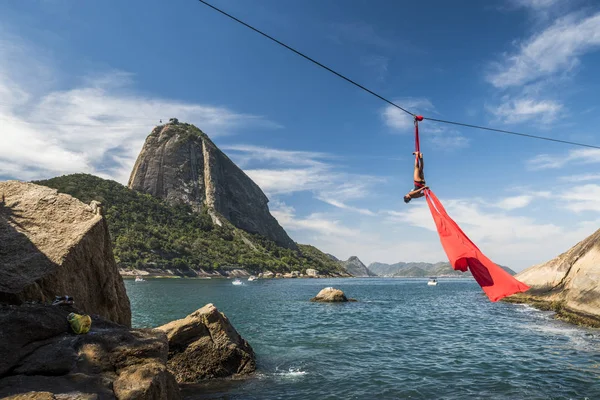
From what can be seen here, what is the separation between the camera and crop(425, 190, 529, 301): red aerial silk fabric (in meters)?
8.18

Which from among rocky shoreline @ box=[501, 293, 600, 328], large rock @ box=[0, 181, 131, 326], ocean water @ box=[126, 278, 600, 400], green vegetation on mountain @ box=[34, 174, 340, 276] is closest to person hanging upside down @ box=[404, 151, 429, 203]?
ocean water @ box=[126, 278, 600, 400]

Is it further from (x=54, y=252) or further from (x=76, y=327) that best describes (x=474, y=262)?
(x=54, y=252)

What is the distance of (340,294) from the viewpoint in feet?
174

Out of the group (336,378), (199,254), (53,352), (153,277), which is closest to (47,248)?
(53,352)

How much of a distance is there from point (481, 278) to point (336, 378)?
993 centimetres

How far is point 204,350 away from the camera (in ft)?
53.1

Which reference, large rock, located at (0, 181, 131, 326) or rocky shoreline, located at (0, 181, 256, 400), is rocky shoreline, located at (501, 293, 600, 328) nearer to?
rocky shoreline, located at (0, 181, 256, 400)

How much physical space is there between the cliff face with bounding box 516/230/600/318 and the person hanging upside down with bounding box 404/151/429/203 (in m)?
27.8

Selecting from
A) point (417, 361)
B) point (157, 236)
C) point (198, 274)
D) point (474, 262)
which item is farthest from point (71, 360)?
point (157, 236)

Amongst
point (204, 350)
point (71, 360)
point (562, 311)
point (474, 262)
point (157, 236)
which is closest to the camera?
point (71, 360)

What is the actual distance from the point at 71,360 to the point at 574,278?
40698mm

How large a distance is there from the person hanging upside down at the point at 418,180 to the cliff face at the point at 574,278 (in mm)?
27791

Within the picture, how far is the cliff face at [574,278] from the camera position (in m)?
29.4

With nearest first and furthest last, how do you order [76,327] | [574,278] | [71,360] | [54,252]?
[71,360] → [76,327] → [54,252] → [574,278]
